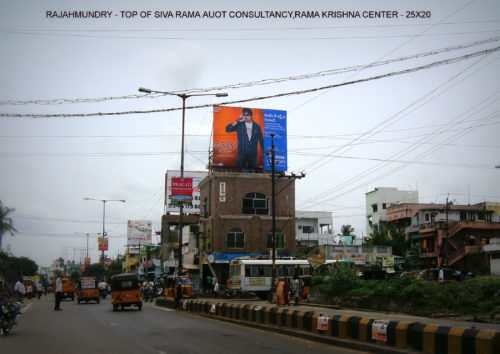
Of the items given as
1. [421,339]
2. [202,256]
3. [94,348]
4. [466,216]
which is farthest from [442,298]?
[466,216]

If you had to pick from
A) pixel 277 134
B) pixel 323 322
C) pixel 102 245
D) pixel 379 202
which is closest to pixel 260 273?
pixel 277 134

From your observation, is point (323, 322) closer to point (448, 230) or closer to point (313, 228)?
point (448, 230)

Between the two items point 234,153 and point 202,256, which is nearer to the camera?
point 234,153

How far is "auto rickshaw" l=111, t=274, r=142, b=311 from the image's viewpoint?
28.7m

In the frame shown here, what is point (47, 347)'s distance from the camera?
12.7 metres

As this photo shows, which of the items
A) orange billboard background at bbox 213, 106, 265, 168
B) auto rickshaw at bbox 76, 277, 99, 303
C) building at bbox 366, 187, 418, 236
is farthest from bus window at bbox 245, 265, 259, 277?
building at bbox 366, 187, 418, 236

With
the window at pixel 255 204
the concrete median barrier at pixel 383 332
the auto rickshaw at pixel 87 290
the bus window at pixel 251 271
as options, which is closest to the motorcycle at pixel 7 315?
the concrete median barrier at pixel 383 332

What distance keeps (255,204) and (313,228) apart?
83.1ft

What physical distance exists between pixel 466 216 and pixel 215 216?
33282 mm

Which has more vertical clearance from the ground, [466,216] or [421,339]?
[466,216]

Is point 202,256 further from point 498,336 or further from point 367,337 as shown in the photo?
point 498,336

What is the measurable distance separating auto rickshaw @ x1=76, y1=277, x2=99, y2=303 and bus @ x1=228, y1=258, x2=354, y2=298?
10834 millimetres

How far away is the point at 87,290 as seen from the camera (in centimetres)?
4019

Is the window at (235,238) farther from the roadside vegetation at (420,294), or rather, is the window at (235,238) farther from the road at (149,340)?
the road at (149,340)
